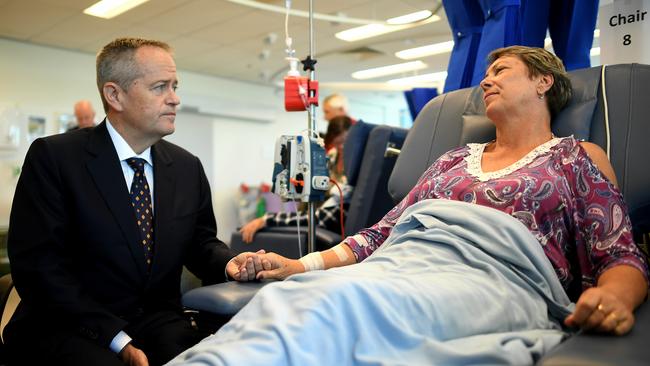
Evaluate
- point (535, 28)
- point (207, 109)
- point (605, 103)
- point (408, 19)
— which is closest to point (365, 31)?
point (408, 19)

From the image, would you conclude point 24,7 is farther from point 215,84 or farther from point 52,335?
point 52,335

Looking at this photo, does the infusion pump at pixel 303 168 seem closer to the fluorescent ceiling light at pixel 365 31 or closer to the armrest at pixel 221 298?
the armrest at pixel 221 298

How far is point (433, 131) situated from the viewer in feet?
5.90

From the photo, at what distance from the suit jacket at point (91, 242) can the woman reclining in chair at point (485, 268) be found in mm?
293

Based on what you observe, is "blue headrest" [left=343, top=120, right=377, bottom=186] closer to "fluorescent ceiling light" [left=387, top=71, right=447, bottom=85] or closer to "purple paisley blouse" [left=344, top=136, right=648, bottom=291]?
"purple paisley blouse" [left=344, top=136, right=648, bottom=291]

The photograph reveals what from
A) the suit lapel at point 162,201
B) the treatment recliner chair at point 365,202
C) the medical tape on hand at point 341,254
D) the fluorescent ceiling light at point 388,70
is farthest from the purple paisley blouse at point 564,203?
the fluorescent ceiling light at point 388,70

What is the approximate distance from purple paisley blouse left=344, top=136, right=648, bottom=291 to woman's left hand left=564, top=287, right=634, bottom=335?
29 centimetres

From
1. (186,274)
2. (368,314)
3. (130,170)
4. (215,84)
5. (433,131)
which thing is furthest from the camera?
(215,84)

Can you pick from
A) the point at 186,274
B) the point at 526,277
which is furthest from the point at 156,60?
the point at 526,277

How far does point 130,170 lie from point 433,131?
950mm

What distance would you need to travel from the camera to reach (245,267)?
4.40 ft

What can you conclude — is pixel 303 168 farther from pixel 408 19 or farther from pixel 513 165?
pixel 408 19

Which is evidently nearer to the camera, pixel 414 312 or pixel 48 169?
pixel 414 312

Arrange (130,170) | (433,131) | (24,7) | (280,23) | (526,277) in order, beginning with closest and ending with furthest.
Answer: (526,277)
(130,170)
(433,131)
(24,7)
(280,23)
